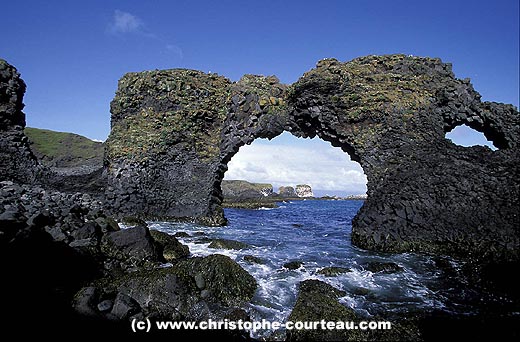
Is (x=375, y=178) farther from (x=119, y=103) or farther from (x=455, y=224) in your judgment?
(x=119, y=103)

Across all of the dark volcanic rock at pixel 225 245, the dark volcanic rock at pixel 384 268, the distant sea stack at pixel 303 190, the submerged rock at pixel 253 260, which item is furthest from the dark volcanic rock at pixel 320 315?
the distant sea stack at pixel 303 190

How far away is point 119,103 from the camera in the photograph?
3177cm

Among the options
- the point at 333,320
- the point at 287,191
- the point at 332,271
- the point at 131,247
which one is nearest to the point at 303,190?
the point at 287,191

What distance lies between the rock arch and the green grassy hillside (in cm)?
5939

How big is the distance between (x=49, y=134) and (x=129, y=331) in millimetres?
119728

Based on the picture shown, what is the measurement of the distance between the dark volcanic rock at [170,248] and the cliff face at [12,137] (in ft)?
66.2

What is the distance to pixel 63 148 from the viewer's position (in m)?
93.9

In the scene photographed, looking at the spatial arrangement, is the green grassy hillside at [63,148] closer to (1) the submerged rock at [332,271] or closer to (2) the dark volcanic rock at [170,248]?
(2) the dark volcanic rock at [170,248]

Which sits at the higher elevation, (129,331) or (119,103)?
(119,103)

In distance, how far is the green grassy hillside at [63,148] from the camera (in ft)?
276

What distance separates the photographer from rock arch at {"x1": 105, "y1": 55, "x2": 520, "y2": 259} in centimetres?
1784

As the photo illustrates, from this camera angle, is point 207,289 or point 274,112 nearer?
point 207,289

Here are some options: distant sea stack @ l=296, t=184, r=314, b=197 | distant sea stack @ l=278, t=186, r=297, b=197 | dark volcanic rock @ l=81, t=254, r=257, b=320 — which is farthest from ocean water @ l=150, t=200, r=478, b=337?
distant sea stack @ l=278, t=186, r=297, b=197

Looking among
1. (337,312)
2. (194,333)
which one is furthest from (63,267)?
(337,312)
